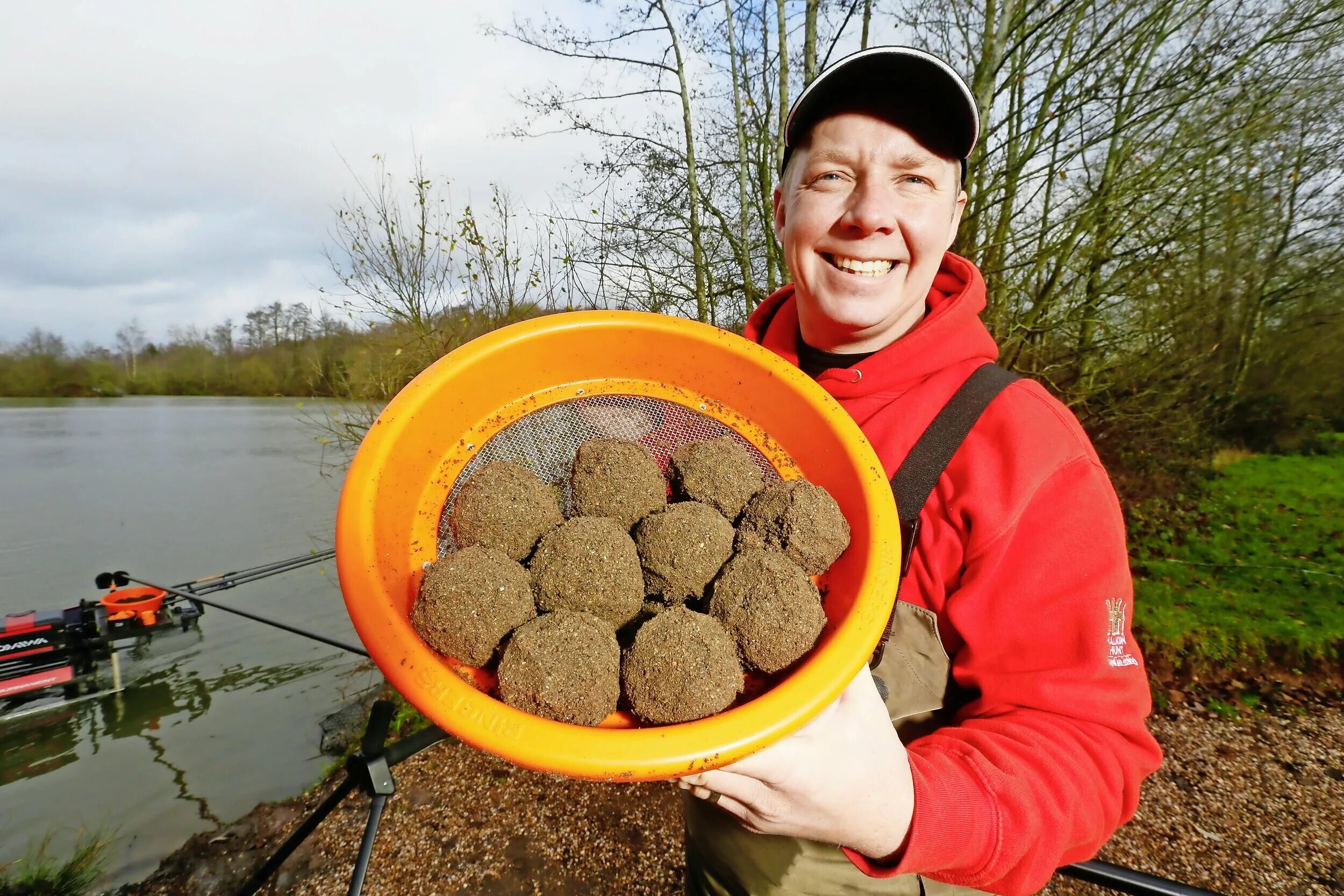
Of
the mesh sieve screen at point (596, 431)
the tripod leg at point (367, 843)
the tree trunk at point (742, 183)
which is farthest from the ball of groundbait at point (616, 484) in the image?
the tree trunk at point (742, 183)

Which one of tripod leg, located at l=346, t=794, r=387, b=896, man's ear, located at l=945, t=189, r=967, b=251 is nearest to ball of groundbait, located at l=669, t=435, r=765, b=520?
man's ear, located at l=945, t=189, r=967, b=251

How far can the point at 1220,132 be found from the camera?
6.21 m

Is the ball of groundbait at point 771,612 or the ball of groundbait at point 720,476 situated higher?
the ball of groundbait at point 720,476

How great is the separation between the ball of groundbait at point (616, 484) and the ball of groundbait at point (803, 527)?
255 millimetres

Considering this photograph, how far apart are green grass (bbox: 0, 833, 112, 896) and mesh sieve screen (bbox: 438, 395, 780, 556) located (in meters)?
6.29

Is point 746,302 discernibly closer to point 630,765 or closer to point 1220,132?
point 1220,132

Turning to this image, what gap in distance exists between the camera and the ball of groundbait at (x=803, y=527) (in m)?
1.13

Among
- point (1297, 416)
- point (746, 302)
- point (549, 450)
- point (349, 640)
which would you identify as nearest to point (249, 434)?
point (349, 640)

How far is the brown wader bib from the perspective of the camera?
3.92ft

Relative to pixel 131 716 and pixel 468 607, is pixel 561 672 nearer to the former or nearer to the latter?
pixel 468 607

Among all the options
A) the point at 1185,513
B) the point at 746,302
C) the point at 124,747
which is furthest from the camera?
the point at 1185,513

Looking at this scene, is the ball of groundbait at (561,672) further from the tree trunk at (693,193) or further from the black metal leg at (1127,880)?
the tree trunk at (693,193)

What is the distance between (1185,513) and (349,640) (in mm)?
14445

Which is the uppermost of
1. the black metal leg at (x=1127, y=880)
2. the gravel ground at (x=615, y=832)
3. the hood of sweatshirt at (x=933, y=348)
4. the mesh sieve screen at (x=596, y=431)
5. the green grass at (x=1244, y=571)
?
the hood of sweatshirt at (x=933, y=348)
